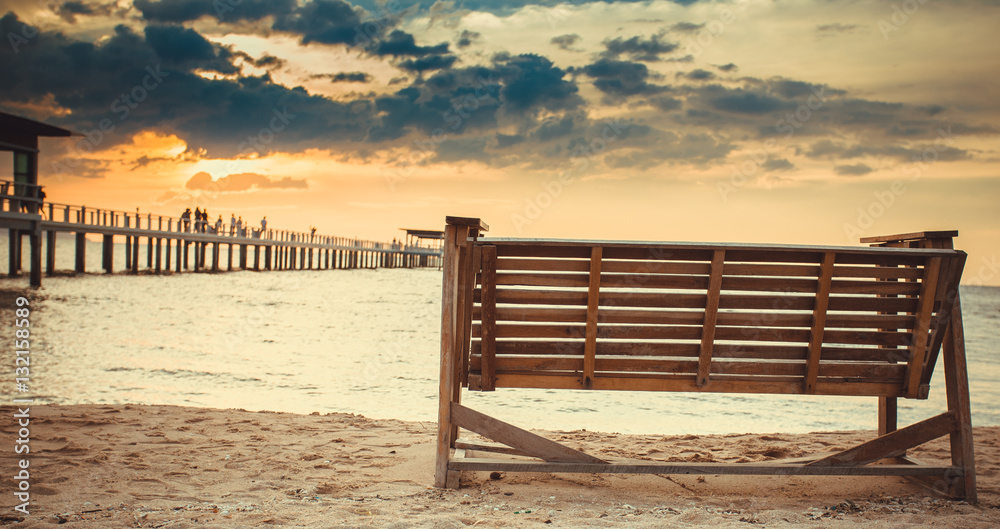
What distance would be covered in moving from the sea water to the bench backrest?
3307 millimetres

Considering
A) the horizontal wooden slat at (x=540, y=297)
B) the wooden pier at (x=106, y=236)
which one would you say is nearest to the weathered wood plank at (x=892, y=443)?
the horizontal wooden slat at (x=540, y=297)

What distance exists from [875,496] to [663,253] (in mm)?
1919

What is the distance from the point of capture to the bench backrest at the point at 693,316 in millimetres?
3697

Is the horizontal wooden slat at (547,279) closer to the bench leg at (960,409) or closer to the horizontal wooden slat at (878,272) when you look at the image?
the horizontal wooden slat at (878,272)

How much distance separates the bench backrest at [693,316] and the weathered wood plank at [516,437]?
0.19 meters

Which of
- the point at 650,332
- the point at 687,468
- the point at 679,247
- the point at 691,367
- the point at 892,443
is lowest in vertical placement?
the point at 687,468

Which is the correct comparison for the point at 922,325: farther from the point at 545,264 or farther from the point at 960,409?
the point at 545,264

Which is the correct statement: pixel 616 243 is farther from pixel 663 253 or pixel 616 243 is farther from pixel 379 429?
pixel 379 429

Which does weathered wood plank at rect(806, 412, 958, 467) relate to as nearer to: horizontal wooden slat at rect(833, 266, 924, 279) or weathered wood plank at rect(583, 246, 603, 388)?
horizontal wooden slat at rect(833, 266, 924, 279)

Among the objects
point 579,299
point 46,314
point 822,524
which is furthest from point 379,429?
point 46,314

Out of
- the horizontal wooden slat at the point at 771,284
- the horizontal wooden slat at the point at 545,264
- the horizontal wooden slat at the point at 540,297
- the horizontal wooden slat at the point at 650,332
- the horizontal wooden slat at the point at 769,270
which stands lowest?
the horizontal wooden slat at the point at 650,332

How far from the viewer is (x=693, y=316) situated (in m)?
3.77

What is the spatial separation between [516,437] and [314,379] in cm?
694

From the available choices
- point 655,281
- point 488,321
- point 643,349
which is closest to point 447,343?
point 488,321
